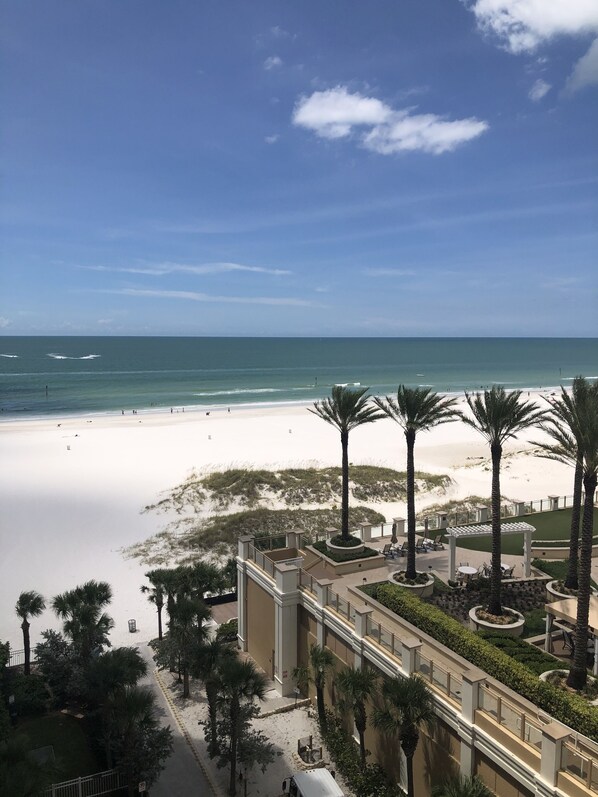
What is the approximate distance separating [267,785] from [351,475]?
22903 millimetres

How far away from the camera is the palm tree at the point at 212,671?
1312cm

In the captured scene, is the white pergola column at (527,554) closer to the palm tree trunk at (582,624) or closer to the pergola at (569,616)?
the pergola at (569,616)

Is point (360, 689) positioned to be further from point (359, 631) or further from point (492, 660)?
point (492, 660)

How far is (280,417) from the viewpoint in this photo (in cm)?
6931

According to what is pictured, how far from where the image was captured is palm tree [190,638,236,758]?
516 inches

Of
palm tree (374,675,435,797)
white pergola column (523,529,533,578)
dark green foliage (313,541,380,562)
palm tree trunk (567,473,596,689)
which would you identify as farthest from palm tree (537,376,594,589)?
palm tree (374,675,435,797)

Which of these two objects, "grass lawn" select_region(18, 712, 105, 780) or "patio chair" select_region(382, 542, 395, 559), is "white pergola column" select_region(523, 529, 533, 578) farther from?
"grass lawn" select_region(18, 712, 105, 780)

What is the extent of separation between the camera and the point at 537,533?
2153cm

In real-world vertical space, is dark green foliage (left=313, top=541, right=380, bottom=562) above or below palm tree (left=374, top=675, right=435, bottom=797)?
above

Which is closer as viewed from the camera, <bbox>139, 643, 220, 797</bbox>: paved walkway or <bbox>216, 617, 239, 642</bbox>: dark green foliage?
<bbox>139, 643, 220, 797</bbox>: paved walkway

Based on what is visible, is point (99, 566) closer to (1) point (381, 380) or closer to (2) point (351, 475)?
(2) point (351, 475)

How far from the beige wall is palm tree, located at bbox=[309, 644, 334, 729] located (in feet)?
7.98

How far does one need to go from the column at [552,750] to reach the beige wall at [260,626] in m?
9.19

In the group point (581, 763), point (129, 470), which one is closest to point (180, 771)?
point (581, 763)
